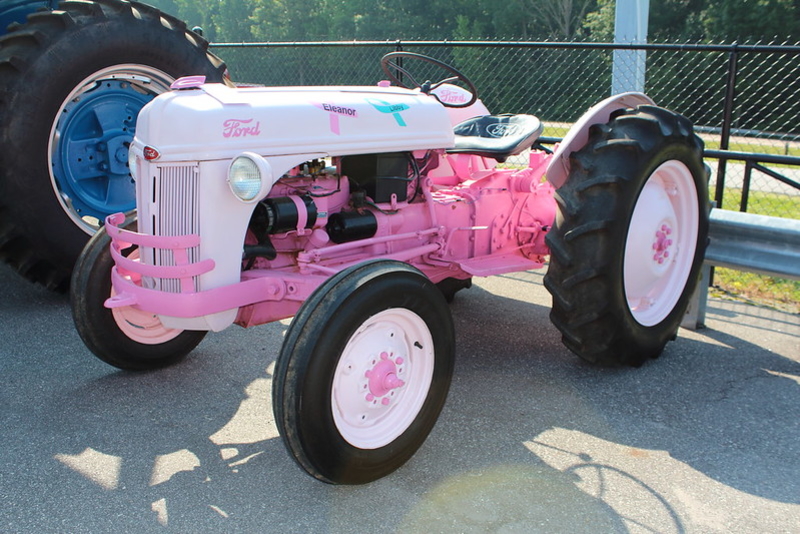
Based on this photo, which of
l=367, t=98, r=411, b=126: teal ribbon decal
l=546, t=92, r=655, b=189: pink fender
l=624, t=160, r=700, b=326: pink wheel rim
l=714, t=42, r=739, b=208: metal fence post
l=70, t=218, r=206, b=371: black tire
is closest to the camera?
l=367, t=98, r=411, b=126: teal ribbon decal

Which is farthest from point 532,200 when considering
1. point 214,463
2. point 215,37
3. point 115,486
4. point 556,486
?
point 215,37

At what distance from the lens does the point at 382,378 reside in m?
3.02

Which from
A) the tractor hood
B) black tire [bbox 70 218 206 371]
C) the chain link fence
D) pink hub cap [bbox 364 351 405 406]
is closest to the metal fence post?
the chain link fence

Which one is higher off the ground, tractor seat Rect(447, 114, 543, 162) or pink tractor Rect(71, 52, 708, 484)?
tractor seat Rect(447, 114, 543, 162)

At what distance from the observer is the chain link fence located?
582 cm

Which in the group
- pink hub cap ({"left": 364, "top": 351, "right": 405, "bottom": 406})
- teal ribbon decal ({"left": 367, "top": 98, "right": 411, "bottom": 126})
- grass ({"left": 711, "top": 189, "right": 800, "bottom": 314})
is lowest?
grass ({"left": 711, "top": 189, "right": 800, "bottom": 314})

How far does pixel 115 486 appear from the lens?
9.89 feet

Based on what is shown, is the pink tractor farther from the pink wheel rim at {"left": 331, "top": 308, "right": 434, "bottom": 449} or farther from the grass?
the grass

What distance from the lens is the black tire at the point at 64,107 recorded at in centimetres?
474

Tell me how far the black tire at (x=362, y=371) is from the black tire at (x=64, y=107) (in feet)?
9.33

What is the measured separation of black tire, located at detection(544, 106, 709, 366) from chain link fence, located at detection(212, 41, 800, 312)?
146cm

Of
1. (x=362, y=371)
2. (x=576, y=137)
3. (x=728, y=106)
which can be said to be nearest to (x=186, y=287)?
(x=362, y=371)

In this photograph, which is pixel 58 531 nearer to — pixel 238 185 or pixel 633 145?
pixel 238 185

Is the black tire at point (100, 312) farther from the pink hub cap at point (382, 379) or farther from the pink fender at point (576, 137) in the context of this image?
the pink fender at point (576, 137)
